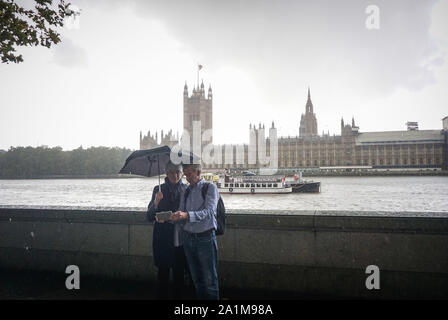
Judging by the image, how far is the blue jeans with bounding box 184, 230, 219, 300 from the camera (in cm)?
320

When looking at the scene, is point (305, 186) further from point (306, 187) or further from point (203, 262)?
point (203, 262)

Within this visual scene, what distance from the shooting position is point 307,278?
4.09m

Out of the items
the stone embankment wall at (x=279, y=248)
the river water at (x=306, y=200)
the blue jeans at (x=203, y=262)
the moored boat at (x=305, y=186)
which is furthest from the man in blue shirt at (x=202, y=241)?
the moored boat at (x=305, y=186)

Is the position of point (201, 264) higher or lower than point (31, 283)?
higher

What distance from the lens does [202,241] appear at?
10.5 ft

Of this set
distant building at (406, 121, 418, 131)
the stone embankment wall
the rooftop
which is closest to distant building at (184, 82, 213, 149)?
the rooftop

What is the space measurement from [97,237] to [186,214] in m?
2.33

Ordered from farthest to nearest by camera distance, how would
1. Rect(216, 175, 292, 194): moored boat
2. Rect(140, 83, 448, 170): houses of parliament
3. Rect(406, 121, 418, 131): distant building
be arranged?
Rect(406, 121, 418, 131): distant building < Rect(140, 83, 448, 170): houses of parliament < Rect(216, 175, 292, 194): moored boat

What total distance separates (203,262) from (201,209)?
480 millimetres

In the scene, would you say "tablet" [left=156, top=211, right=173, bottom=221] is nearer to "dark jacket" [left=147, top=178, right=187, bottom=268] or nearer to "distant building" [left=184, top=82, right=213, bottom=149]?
"dark jacket" [left=147, top=178, right=187, bottom=268]

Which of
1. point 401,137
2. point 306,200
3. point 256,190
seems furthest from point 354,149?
point 306,200
